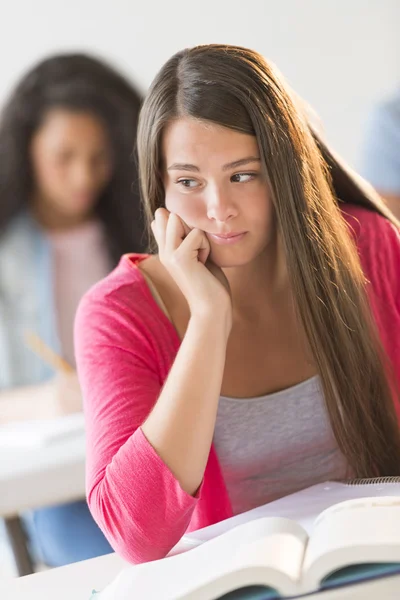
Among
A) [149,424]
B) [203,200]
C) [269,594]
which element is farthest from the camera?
[203,200]

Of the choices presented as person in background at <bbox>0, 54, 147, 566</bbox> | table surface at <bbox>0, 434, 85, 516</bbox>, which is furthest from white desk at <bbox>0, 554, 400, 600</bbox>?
person in background at <bbox>0, 54, 147, 566</bbox>

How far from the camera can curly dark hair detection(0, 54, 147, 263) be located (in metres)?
2.38

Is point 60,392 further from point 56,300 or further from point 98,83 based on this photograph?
point 98,83

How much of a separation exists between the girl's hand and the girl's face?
17 mm

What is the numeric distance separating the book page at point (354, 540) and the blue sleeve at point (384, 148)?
5.09 feet

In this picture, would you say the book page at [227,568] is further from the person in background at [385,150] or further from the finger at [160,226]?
the person in background at [385,150]

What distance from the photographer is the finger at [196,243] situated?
115cm

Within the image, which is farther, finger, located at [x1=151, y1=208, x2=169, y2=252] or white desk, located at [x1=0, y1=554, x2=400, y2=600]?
finger, located at [x1=151, y1=208, x2=169, y2=252]

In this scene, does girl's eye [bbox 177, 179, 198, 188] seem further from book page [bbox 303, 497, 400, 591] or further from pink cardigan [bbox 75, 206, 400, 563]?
book page [bbox 303, 497, 400, 591]

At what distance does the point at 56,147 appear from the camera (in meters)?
2.36

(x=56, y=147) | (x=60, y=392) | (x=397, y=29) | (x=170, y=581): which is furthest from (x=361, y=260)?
(x=397, y=29)

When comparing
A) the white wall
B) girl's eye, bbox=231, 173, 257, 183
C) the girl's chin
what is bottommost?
the girl's chin

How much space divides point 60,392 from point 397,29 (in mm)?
1912

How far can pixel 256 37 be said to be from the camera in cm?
294
